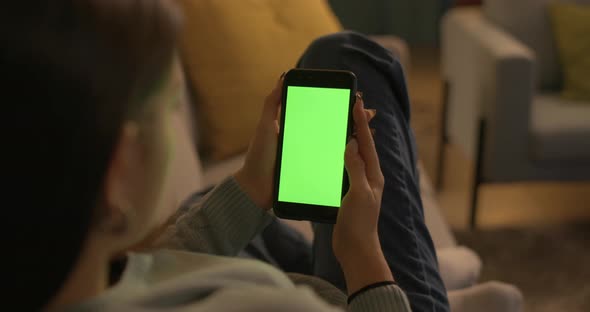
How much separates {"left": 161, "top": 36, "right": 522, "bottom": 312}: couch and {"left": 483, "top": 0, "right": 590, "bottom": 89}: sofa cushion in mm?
543

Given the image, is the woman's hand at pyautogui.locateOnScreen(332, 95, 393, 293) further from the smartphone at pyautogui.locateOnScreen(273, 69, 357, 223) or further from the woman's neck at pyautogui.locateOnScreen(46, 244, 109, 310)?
the woman's neck at pyautogui.locateOnScreen(46, 244, 109, 310)

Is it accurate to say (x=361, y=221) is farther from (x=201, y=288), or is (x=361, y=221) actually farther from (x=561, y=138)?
(x=561, y=138)

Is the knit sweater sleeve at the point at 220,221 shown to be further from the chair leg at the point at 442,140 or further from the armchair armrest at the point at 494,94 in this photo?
the chair leg at the point at 442,140

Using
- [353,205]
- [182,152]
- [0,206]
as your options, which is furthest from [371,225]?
[182,152]

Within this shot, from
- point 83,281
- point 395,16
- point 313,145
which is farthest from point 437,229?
point 395,16

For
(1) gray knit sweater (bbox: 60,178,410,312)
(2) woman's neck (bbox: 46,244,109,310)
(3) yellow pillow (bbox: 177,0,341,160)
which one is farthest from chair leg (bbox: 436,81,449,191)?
(2) woman's neck (bbox: 46,244,109,310)

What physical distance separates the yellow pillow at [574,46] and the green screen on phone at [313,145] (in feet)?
5.32

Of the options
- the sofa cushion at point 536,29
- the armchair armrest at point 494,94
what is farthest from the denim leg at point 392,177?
the sofa cushion at point 536,29

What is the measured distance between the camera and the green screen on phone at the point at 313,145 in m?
1.14

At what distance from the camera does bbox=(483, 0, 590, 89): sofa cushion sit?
8.84 feet

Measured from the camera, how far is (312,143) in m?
1.17

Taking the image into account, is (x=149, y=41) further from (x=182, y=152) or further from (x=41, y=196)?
(x=182, y=152)

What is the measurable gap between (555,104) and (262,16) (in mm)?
965

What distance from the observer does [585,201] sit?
277 cm
